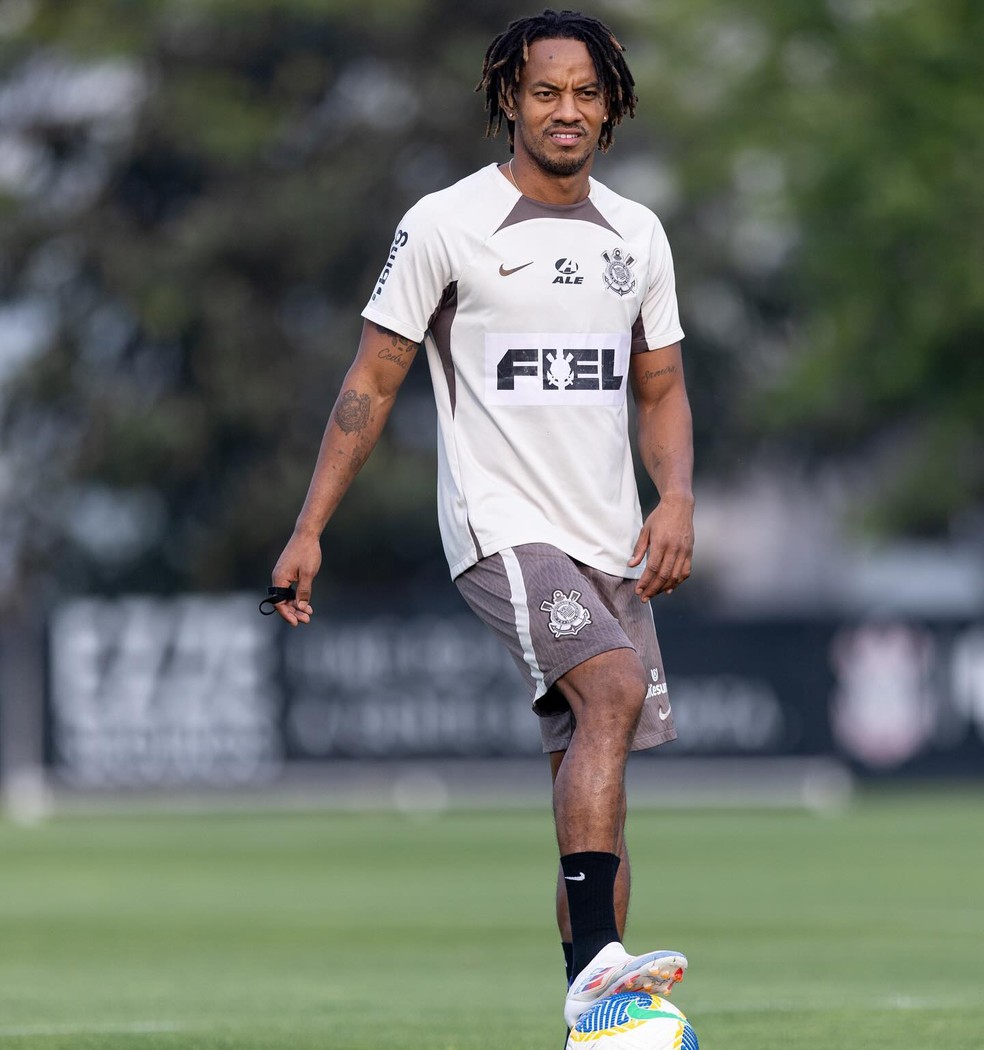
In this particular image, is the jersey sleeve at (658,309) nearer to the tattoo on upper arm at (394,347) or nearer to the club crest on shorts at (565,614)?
the tattoo on upper arm at (394,347)

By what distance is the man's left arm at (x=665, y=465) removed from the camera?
634 cm

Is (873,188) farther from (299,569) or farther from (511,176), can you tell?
(299,569)

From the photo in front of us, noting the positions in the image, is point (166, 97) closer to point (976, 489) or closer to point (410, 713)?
point (976, 489)

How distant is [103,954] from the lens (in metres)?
11.4

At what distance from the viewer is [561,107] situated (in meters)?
6.37

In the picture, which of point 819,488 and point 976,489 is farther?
point 819,488

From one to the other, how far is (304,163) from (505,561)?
37984 millimetres

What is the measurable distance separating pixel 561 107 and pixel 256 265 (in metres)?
36.7

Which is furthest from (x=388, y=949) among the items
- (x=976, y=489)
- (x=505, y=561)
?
(x=976, y=489)

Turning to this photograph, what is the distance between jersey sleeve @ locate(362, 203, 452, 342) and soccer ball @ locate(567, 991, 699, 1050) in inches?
72.7

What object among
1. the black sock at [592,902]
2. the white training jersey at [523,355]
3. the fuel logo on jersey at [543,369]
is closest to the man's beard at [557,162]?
the white training jersey at [523,355]

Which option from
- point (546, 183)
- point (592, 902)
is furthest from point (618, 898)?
point (546, 183)

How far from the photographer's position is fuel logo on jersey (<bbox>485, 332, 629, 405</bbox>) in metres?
6.32

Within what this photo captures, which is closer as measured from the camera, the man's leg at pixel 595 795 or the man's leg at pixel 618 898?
the man's leg at pixel 595 795
